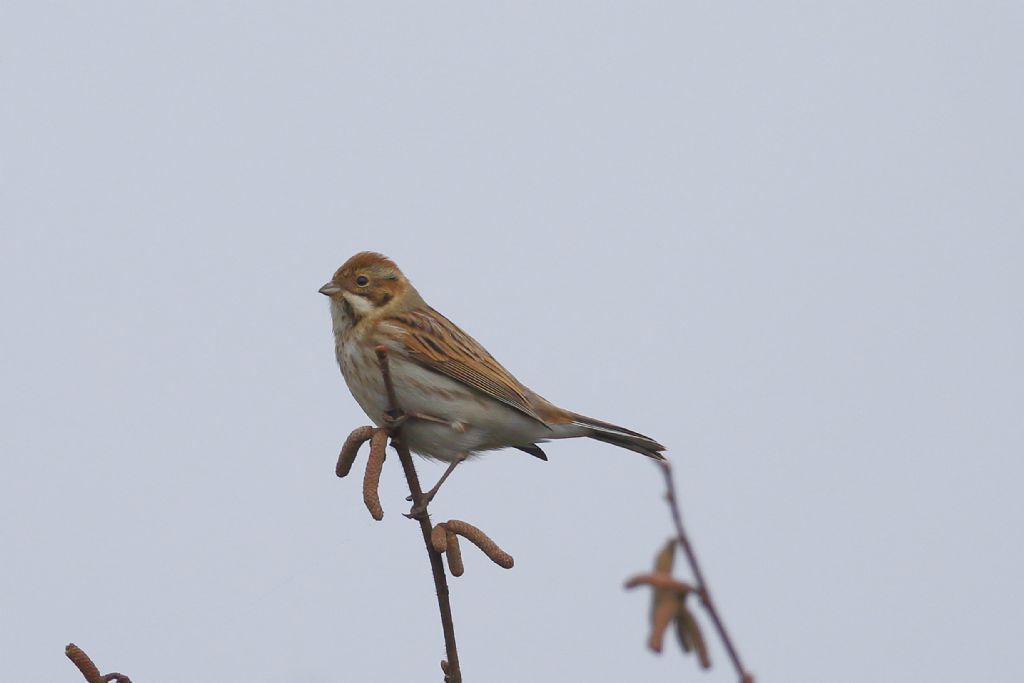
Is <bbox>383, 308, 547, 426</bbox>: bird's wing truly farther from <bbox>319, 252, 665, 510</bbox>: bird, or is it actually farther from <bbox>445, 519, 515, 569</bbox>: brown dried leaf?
<bbox>445, 519, 515, 569</bbox>: brown dried leaf

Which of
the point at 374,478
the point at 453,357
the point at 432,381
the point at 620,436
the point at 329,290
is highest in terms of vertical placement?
the point at 329,290

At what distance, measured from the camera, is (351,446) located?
458cm

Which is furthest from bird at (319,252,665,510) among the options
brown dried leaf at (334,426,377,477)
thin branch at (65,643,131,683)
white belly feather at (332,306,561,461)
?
thin branch at (65,643,131,683)

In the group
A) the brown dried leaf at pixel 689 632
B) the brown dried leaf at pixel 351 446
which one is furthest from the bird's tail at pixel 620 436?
the brown dried leaf at pixel 689 632

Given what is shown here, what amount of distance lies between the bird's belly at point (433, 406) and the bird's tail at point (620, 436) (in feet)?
1.46

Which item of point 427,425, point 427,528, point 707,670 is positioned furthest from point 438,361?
point 707,670

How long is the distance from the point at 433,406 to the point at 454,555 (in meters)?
2.58

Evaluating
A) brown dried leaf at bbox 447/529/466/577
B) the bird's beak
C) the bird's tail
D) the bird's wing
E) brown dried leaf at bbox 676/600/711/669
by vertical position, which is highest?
the bird's beak

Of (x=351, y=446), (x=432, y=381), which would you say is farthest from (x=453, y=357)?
(x=351, y=446)

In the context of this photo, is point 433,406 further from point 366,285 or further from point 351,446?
point 351,446

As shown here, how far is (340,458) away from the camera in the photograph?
4621 millimetres

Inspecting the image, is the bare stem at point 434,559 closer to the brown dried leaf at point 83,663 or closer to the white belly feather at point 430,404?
the brown dried leaf at point 83,663

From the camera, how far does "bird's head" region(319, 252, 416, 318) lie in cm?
709

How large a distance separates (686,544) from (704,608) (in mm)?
95
